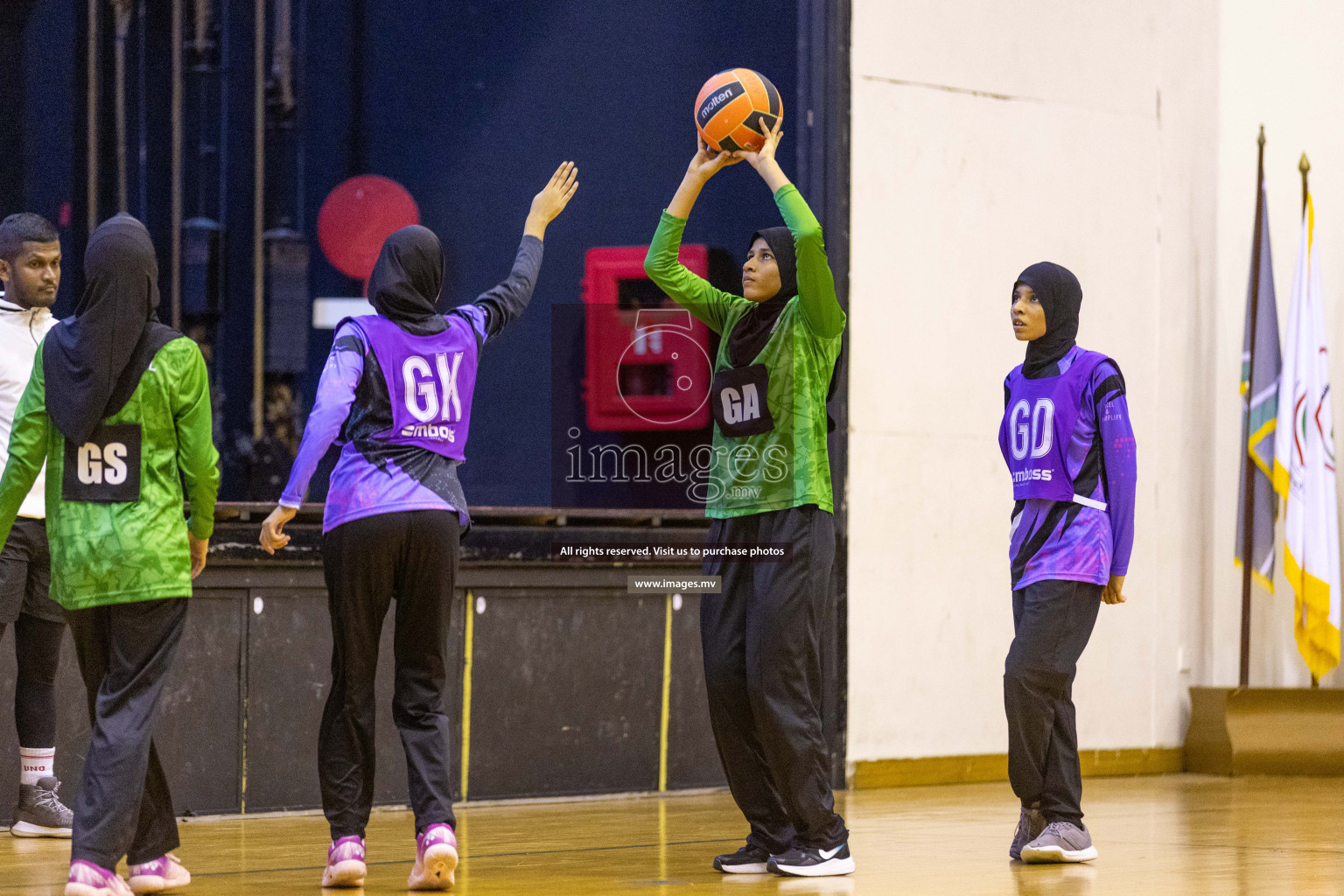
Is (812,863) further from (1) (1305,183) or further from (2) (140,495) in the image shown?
(1) (1305,183)

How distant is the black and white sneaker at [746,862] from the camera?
174 inches

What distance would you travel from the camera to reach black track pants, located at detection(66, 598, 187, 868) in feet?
11.9

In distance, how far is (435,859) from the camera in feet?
12.9

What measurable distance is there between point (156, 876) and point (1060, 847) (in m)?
2.46

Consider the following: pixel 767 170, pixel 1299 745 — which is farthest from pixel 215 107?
pixel 1299 745

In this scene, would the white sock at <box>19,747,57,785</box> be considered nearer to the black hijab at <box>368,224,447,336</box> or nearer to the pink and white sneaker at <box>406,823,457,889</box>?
the pink and white sneaker at <box>406,823,457,889</box>

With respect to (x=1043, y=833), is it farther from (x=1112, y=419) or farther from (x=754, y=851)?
(x=1112, y=419)

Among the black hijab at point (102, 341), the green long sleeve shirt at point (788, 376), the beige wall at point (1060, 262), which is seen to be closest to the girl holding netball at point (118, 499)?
the black hijab at point (102, 341)

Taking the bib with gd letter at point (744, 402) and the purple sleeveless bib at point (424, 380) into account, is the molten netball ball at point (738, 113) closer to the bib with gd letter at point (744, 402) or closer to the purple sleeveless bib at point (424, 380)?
the bib with gd letter at point (744, 402)

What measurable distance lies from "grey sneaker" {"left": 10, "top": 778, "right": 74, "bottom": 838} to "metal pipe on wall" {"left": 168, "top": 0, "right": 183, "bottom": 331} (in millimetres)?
3703

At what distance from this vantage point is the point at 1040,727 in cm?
468

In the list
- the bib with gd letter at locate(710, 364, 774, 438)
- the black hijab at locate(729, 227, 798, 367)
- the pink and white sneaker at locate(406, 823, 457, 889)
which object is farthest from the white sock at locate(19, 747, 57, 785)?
the black hijab at locate(729, 227, 798, 367)

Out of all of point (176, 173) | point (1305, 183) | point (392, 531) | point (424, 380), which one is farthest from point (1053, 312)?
point (176, 173)

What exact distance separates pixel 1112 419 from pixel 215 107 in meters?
5.59
